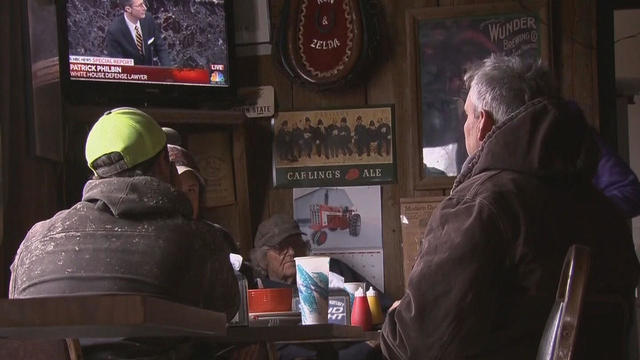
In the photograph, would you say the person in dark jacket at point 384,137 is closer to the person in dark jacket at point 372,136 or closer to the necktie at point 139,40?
the person in dark jacket at point 372,136

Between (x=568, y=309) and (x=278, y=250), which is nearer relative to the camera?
(x=568, y=309)

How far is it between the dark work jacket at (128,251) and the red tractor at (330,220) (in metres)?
2.31

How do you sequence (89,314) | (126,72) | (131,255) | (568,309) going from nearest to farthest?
(89,314) < (568,309) < (131,255) < (126,72)

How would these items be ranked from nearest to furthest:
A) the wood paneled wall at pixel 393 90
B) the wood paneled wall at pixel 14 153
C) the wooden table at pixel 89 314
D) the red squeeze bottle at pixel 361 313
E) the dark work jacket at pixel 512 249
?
1. the wooden table at pixel 89 314
2. the dark work jacket at pixel 512 249
3. the red squeeze bottle at pixel 361 313
4. the wood paneled wall at pixel 14 153
5. the wood paneled wall at pixel 393 90

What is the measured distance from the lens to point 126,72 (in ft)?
13.3

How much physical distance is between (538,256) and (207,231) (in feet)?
2.35

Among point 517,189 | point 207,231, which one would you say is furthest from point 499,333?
point 207,231

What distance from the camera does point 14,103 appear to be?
3.45 meters

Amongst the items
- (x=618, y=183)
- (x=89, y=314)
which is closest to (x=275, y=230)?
(x=618, y=183)

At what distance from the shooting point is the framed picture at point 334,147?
14.5 ft

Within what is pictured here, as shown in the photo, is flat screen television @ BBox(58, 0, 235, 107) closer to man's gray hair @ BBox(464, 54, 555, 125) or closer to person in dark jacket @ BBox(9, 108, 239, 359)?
person in dark jacket @ BBox(9, 108, 239, 359)

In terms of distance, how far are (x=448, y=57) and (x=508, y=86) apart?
2.34m

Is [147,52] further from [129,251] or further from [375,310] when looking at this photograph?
[129,251]

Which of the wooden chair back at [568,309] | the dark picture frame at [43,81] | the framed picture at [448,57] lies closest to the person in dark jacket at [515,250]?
the wooden chair back at [568,309]
